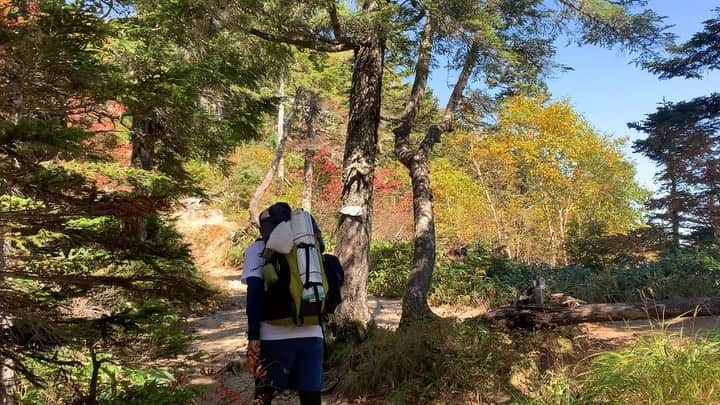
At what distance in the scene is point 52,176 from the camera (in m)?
2.12

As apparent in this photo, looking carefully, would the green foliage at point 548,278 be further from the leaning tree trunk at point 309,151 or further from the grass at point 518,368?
the leaning tree trunk at point 309,151

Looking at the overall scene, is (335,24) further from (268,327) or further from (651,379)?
(651,379)

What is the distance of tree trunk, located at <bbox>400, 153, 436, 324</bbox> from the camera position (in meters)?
→ 6.14

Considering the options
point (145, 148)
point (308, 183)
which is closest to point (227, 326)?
point (145, 148)

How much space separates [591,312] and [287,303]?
11.7 ft

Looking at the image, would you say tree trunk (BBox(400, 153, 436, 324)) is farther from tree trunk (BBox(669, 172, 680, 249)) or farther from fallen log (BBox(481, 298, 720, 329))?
tree trunk (BBox(669, 172, 680, 249))

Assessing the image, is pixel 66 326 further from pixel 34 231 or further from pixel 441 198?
pixel 441 198

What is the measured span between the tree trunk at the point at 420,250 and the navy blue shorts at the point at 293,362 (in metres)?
3.24

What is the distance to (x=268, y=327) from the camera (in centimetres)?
254

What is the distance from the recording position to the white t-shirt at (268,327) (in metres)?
2.53

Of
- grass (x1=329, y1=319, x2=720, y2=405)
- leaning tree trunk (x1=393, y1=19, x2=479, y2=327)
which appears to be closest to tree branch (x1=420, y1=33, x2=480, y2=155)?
leaning tree trunk (x1=393, y1=19, x2=479, y2=327)

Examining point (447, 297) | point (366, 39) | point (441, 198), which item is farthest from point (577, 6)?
point (441, 198)

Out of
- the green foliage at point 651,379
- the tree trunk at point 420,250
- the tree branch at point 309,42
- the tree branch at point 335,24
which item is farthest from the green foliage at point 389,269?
the green foliage at point 651,379

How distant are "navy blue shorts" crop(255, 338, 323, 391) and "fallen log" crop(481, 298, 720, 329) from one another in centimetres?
305
